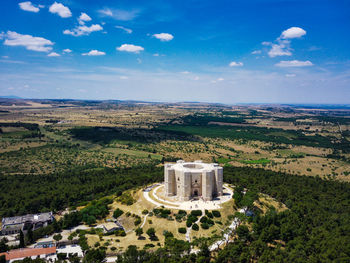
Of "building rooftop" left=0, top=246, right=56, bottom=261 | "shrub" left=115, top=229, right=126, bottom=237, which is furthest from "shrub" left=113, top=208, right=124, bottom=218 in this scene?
"building rooftop" left=0, top=246, right=56, bottom=261

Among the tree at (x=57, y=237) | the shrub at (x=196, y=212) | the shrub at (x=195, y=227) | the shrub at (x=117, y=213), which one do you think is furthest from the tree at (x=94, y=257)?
the shrub at (x=196, y=212)

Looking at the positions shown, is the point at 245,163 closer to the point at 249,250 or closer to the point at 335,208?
the point at 335,208

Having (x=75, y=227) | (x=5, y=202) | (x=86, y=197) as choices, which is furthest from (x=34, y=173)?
(x=75, y=227)

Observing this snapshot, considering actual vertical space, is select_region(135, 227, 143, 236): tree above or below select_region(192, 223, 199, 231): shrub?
below

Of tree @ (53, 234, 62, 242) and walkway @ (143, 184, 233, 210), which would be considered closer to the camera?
tree @ (53, 234, 62, 242)

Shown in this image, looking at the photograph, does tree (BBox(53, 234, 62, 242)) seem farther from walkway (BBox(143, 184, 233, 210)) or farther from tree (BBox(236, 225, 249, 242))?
tree (BBox(236, 225, 249, 242))

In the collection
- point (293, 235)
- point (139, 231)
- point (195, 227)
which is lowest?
point (139, 231)

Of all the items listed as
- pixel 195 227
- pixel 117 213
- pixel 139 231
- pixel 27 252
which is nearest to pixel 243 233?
pixel 195 227

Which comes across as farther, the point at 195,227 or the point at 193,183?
the point at 193,183

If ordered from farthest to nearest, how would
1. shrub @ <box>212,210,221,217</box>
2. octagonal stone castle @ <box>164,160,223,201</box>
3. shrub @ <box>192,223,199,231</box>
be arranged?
octagonal stone castle @ <box>164,160,223,201</box> → shrub @ <box>212,210,221,217</box> → shrub @ <box>192,223,199,231</box>

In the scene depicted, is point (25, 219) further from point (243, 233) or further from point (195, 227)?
point (243, 233)
